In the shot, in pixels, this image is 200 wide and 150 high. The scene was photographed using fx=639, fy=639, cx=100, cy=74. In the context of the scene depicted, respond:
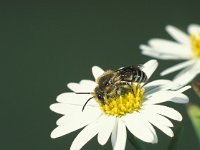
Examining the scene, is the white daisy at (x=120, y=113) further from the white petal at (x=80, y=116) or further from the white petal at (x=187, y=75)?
the white petal at (x=187, y=75)

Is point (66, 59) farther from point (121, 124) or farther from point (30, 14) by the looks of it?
point (121, 124)

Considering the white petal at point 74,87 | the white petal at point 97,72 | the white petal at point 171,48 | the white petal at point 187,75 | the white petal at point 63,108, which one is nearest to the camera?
the white petal at point 63,108

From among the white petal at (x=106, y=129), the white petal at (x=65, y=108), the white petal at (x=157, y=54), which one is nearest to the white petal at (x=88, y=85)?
the white petal at (x=65, y=108)

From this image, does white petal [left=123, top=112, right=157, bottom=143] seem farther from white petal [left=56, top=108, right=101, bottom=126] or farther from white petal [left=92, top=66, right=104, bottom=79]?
white petal [left=92, top=66, right=104, bottom=79]

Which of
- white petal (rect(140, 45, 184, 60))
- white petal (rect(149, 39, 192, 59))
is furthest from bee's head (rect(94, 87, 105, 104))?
white petal (rect(149, 39, 192, 59))

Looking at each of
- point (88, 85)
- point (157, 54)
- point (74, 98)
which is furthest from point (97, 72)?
point (157, 54)
